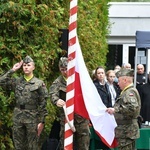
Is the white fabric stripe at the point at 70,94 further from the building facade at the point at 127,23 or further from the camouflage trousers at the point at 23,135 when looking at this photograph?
the building facade at the point at 127,23

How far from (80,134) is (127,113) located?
1.34 metres

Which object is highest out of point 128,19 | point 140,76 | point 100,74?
point 128,19

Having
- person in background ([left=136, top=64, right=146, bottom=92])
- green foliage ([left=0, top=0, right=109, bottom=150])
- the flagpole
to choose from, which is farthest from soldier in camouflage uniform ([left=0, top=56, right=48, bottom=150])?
person in background ([left=136, top=64, right=146, bottom=92])

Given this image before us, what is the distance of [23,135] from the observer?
11.5 m

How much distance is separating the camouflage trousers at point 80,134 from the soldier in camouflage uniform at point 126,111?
2.79 ft

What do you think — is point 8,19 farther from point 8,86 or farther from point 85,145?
point 85,145

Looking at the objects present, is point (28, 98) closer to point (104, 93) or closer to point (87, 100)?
point (87, 100)

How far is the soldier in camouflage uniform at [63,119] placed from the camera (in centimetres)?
1143

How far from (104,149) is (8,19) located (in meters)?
3.25

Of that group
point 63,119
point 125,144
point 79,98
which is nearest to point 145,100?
point 63,119

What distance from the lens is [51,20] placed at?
12.6m

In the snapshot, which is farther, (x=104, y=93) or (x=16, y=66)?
(x=104, y=93)

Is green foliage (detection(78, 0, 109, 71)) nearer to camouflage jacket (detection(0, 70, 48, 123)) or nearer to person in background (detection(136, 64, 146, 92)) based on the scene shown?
person in background (detection(136, 64, 146, 92))

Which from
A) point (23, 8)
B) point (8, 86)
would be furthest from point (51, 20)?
point (8, 86)
